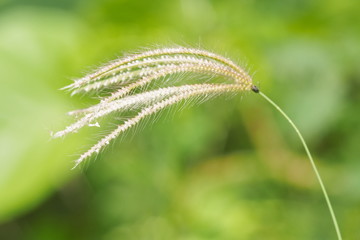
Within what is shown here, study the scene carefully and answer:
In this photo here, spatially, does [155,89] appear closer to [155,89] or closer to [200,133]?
[155,89]

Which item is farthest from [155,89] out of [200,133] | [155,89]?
[200,133]

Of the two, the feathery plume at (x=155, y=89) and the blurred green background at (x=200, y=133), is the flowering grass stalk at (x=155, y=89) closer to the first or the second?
the feathery plume at (x=155, y=89)

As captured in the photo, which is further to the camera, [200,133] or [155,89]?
[200,133]

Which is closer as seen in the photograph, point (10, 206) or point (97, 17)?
point (10, 206)

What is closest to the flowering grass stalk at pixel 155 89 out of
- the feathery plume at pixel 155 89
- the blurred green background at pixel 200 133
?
the feathery plume at pixel 155 89

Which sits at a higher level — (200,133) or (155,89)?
(200,133)

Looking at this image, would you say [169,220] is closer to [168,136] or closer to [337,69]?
[168,136]

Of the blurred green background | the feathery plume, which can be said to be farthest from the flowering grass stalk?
the blurred green background

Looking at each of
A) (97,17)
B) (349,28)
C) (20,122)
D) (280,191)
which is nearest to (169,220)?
(280,191)

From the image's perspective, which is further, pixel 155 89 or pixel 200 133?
pixel 200 133
